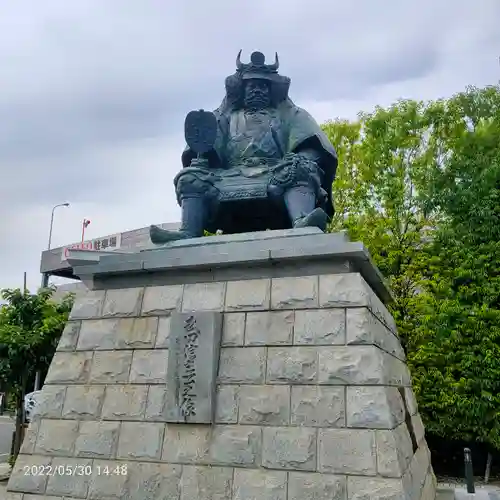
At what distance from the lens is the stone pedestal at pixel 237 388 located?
9.28 ft

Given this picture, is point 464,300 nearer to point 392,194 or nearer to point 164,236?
point 392,194

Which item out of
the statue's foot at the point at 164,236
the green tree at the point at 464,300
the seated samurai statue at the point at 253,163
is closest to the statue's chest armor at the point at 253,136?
the seated samurai statue at the point at 253,163

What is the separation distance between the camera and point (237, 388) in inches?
123

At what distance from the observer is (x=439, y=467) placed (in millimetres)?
11000

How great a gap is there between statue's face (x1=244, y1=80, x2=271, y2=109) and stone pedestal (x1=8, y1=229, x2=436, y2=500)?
5.11 ft

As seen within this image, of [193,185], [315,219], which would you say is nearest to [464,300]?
[315,219]

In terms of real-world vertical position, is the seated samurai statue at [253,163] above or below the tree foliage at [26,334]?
above

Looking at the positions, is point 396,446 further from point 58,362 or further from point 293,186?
point 58,362

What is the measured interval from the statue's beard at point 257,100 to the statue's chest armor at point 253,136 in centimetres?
7

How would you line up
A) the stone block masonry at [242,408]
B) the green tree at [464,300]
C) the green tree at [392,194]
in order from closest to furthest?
1. the stone block masonry at [242,408]
2. the green tree at [464,300]
3. the green tree at [392,194]

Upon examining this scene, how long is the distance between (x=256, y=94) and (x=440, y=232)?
7.41 m

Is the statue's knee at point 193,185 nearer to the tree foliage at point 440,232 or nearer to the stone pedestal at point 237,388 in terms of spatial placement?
the stone pedestal at point 237,388
